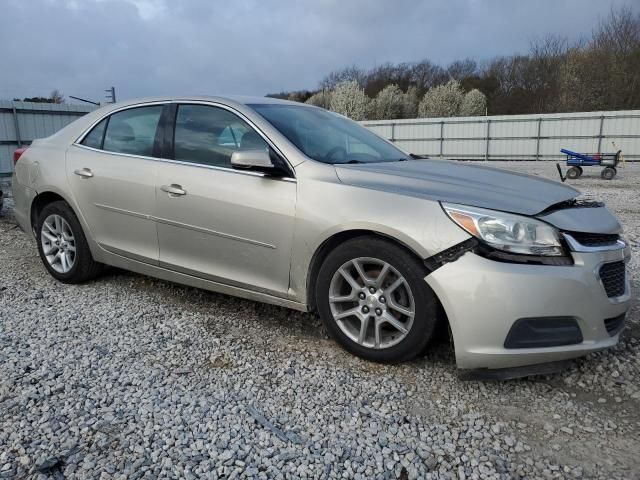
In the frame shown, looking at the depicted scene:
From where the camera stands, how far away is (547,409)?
2.60m

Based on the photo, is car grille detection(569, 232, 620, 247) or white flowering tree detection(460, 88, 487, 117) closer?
car grille detection(569, 232, 620, 247)

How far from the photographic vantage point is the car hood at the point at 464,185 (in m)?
2.74

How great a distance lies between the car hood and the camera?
8.99 feet

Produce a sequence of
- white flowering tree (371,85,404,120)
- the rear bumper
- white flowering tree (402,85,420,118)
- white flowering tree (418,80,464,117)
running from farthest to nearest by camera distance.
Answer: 1. white flowering tree (402,85,420,118)
2. white flowering tree (371,85,404,120)
3. white flowering tree (418,80,464,117)
4. the rear bumper

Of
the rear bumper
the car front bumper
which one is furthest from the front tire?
the rear bumper

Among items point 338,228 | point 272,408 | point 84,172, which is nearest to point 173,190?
point 84,172

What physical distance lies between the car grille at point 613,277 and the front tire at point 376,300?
89cm

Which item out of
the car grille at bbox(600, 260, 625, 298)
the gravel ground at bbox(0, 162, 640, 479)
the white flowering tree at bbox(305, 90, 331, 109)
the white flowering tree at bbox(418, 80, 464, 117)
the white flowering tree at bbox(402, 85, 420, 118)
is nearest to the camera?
the gravel ground at bbox(0, 162, 640, 479)

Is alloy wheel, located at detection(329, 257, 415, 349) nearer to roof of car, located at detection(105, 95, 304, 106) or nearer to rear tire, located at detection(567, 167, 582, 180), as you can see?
roof of car, located at detection(105, 95, 304, 106)

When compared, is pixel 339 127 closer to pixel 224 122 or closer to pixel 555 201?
pixel 224 122

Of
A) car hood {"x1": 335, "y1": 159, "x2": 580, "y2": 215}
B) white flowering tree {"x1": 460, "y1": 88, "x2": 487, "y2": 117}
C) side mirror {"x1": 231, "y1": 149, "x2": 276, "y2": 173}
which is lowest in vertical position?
car hood {"x1": 335, "y1": 159, "x2": 580, "y2": 215}

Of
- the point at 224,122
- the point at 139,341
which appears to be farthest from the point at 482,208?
the point at 139,341

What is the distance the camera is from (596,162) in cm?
1532

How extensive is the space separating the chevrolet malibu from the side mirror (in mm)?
14
